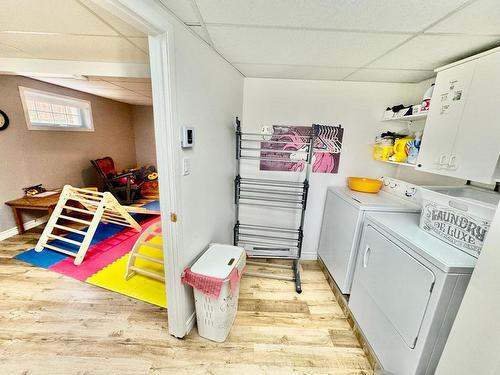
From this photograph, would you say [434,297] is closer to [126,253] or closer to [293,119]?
[293,119]

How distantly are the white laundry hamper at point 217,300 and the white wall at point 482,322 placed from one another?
45.1 inches

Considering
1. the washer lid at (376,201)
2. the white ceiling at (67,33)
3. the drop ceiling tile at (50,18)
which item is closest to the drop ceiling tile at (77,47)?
the white ceiling at (67,33)

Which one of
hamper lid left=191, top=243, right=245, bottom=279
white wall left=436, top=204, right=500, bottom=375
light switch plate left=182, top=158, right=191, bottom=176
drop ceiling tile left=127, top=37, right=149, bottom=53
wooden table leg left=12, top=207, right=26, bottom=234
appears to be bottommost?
wooden table leg left=12, top=207, right=26, bottom=234

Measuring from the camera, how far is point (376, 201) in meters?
1.83

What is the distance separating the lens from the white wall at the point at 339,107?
215 cm

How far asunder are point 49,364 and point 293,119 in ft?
9.10

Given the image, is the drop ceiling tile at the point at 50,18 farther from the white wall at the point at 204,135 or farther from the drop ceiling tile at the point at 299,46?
the drop ceiling tile at the point at 299,46

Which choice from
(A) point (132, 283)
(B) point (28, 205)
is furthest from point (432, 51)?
(B) point (28, 205)

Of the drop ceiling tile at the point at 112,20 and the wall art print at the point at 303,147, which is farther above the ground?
the drop ceiling tile at the point at 112,20

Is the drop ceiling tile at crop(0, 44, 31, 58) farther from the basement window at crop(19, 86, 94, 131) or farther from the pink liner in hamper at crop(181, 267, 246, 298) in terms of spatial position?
the pink liner in hamper at crop(181, 267, 246, 298)

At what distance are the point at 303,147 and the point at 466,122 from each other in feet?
4.14

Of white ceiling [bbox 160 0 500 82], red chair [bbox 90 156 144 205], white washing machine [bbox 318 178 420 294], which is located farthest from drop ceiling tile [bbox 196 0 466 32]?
red chair [bbox 90 156 144 205]

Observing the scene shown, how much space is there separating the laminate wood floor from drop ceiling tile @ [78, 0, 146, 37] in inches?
81.2

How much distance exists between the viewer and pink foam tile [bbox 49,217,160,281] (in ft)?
7.17
